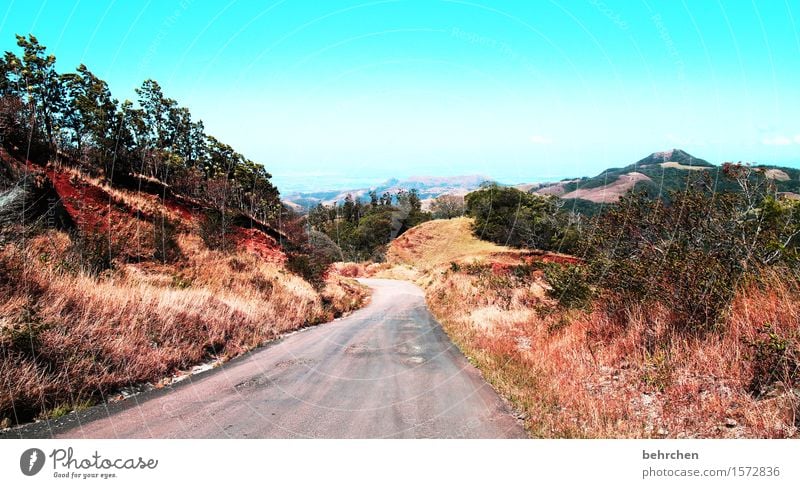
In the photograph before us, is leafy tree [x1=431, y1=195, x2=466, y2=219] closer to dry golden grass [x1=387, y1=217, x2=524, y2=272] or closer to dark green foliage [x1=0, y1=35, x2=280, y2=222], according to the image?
dry golden grass [x1=387, y1=217, x2=524, y2=272]

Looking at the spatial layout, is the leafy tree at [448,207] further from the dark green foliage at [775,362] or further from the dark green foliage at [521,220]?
the dark green foliage at [775,362]

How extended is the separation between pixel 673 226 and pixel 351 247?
84.1 meters

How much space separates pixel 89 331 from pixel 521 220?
204ft

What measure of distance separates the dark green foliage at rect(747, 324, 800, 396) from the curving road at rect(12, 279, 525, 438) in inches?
111

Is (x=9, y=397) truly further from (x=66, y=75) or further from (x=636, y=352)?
(x=66, y=75)

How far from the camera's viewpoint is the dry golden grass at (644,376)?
14.8 feet

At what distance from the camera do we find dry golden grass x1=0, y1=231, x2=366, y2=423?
5.44 m

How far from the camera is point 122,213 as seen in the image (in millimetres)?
17562

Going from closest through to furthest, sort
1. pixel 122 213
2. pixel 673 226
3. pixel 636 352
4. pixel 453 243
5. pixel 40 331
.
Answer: pixel 40 331
pixel 636 352
pixel 673 226
pixel 122 213
pixel 453 243

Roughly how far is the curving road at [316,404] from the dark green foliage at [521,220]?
44818 mm

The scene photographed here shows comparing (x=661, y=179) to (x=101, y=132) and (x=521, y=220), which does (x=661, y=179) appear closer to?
(x=101, y=132)

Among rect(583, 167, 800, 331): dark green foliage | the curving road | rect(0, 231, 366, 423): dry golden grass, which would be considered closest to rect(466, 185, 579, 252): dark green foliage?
rect(583, 167, 800, 331): dark green foliage

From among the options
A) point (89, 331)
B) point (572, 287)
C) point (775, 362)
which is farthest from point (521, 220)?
point (89, 331)
